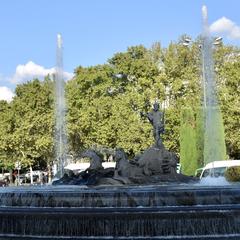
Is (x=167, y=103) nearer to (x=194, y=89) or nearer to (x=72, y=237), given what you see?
(x=194, y=89)

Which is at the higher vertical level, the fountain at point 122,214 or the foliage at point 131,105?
the foliage at point 131,105

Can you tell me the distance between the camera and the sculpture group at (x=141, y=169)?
2145 centimetres

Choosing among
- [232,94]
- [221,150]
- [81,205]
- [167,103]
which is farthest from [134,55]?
[81,205]

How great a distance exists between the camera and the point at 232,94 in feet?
166

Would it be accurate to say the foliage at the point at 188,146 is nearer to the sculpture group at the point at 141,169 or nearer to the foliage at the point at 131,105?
the foliage at the point at 131,105

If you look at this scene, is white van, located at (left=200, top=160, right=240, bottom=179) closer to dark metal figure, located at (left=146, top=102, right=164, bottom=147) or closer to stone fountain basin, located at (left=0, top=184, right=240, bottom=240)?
dark metal figure, located at (left=146, top=102, right=164, bottom=147)

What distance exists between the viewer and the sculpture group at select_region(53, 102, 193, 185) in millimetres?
21453

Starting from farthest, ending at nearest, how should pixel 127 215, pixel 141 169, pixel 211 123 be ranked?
pixel 211 123
pixel 141 169
pixel 127 215

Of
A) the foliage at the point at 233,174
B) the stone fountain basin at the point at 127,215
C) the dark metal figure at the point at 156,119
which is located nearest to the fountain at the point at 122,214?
the stone fountain basin at the point at 127,215

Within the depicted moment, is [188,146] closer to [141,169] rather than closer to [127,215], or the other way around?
[141,169]

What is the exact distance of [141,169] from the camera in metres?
22.2

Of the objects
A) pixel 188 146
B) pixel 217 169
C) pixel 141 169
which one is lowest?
pixel 217 169

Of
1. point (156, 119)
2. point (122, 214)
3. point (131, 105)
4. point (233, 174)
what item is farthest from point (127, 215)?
point (131, 105)

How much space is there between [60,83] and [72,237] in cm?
3905
